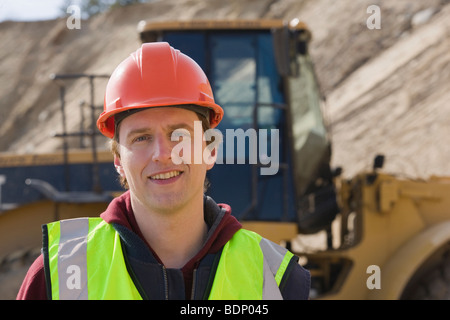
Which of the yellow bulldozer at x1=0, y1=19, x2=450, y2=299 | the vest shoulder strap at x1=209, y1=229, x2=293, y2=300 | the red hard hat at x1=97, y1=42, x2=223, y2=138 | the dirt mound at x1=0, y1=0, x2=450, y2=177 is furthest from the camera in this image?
the dirt mound at x1=0, y1=0, x2=450, y2=177

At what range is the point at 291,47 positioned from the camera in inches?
185

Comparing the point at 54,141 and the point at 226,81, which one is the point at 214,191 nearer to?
the point at 226,81

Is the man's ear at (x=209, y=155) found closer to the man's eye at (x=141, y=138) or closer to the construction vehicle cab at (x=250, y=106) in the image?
the man's eye at (x=141, y=138)

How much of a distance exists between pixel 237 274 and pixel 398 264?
322 centimetres

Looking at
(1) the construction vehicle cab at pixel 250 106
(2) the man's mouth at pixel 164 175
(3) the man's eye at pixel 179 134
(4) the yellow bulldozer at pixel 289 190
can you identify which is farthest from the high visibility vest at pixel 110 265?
(1) the construction vehicle cab at pixel 250 106

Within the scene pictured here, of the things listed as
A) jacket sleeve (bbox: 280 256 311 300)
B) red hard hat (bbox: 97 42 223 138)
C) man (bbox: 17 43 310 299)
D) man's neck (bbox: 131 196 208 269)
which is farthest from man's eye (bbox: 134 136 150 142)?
jacket sleeve (bbox: 280 256 311 300)

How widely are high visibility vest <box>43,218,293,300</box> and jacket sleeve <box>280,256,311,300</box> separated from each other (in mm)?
19

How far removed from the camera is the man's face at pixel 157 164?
197cm

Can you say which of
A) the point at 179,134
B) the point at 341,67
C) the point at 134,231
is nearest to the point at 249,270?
the point at 134,231

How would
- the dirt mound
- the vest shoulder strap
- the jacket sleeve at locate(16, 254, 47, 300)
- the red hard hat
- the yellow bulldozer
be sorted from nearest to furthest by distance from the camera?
the jacket sleeve at locate(16, 254, 47, 300)
the vest shoulder strap
the red hard hat
the yellow bulldozer
the dirt mound

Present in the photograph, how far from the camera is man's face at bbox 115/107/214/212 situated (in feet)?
6.46

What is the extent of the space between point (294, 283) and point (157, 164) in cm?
62

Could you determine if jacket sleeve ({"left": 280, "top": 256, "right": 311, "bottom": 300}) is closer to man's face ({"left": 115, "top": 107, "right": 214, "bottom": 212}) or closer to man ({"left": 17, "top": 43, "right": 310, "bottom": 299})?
man ({"left": 17, "top": 43, "right": 310, "bottom": 299})

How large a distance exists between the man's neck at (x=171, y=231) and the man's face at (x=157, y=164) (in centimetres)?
4
